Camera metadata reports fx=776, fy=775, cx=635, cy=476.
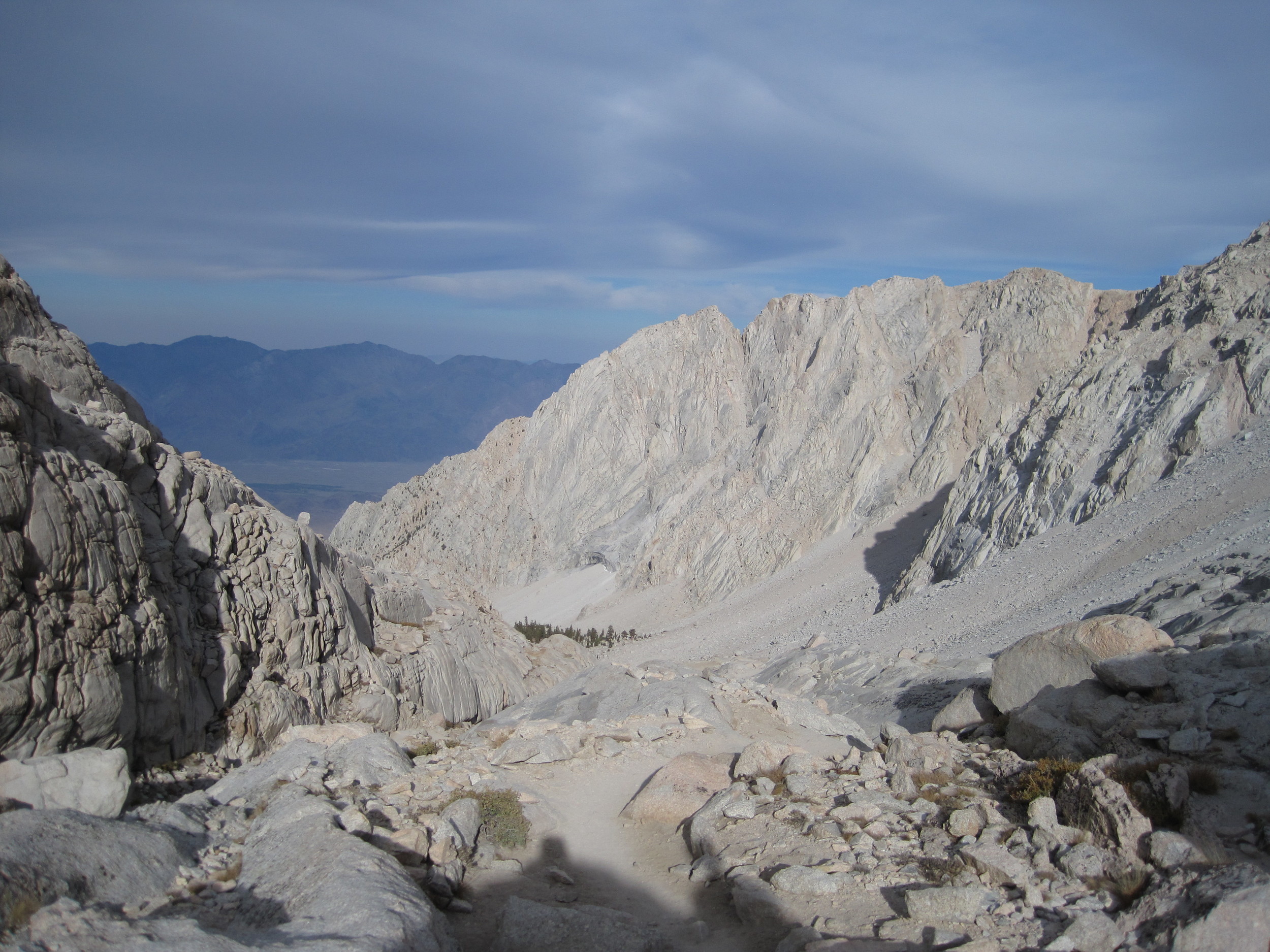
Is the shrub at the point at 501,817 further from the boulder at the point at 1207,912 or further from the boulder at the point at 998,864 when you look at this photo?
the boulder at the point at 1207,912

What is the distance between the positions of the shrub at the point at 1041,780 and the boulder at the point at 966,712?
13.6 ft

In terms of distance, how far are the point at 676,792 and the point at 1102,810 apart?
597cm

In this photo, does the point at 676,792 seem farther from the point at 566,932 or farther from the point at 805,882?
the point at 566,932

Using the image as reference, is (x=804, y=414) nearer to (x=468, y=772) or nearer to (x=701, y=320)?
(x=701, y=320)

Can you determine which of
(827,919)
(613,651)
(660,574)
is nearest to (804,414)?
(660,574)

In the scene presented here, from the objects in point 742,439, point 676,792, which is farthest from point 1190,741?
point 742,439

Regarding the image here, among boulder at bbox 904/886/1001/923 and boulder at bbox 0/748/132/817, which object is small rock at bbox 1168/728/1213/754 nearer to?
boulder at bbox 904/886/1001/923

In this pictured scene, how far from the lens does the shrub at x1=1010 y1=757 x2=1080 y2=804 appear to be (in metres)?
9.41

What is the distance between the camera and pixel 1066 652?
42.6ft

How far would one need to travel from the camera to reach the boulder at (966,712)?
46.8 ft

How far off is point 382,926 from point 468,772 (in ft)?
21.2

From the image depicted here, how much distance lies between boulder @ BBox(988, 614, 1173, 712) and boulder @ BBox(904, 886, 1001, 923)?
587cm

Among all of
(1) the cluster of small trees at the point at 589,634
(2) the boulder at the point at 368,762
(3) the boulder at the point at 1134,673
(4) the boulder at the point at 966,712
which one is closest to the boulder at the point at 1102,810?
(3) the boulder at the point at 1134,673

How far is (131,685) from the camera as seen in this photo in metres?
12.4
